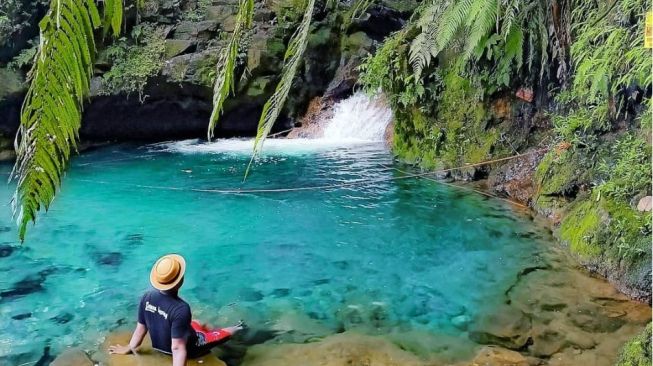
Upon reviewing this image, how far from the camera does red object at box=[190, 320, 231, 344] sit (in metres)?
3.91

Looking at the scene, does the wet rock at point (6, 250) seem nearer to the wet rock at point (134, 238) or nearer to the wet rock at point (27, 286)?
the wet rock at point (27, 286)

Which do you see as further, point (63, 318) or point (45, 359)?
point (63, 318)

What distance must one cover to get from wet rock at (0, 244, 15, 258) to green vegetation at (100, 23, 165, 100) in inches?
243

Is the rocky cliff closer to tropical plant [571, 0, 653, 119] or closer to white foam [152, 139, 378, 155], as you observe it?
white foam [152, 139, 378, 155]

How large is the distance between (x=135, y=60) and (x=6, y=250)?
688 centimetres

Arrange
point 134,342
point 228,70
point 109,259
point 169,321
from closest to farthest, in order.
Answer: point 228,70 < point 169,321 < point 134,342 < point 109,259

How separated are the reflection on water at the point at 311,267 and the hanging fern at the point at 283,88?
3.43 meters

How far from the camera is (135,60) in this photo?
473 inches

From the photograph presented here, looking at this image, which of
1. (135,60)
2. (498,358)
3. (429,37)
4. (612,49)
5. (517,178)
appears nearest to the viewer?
(498,358)

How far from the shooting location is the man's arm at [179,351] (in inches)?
138

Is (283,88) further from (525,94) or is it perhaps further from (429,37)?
(525,94)

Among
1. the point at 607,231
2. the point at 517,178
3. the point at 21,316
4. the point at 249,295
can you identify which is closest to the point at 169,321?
the point at 249,295

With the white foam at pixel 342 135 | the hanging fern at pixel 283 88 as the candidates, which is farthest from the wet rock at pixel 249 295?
the white foam at pixel 342 135

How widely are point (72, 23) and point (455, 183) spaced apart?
803cm
